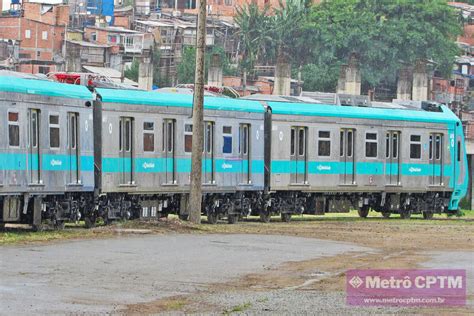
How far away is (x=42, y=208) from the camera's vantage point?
29.9m

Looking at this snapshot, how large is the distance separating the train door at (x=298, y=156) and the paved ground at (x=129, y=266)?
9765 mm

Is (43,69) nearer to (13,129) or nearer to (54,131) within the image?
(54,131)

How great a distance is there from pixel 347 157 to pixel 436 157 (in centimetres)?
475

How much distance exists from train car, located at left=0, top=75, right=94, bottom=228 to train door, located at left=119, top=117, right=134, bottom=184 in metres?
1.27

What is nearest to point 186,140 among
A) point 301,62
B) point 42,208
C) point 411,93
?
point 42,208

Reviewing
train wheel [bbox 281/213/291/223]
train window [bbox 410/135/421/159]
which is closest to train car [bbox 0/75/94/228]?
train wheel [bbox 281/213/291/223]

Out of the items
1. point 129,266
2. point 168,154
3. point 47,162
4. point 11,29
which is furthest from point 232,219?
point 11,29

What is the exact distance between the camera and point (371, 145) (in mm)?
41969

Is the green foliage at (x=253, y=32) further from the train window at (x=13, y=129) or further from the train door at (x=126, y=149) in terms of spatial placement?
the train window at (x=13, y=129)

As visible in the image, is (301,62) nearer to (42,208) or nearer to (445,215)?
(445,215)

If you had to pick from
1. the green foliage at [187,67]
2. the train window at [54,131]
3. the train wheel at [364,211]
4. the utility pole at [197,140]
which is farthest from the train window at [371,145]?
the green foliage at [187,67]

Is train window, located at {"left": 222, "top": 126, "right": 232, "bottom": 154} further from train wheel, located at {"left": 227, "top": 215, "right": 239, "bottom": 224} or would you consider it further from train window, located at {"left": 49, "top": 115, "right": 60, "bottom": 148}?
train window, located at {"left": 49, "top": 115, "right": 60, "bottom": 148}

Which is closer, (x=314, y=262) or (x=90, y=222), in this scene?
(x=314, y=262)

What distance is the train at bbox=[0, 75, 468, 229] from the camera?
29250mm
